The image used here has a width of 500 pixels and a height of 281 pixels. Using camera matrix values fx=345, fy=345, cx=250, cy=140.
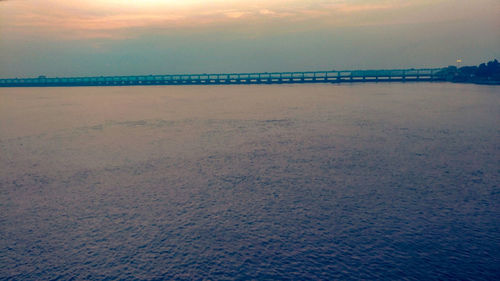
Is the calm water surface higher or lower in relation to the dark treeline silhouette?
lower

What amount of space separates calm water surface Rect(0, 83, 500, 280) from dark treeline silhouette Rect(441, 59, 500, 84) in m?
44.6

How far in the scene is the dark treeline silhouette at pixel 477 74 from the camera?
4839 cm

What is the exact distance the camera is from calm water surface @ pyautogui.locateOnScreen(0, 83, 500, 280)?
14.6 ft

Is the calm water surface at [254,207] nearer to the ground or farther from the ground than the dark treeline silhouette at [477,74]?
nearer to the ground

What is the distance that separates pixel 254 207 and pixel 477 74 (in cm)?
6149

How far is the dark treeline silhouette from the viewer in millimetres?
48394

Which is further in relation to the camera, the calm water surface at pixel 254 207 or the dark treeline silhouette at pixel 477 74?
the dark treeline silhouette at pixel 477 74

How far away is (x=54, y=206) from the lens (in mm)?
6492

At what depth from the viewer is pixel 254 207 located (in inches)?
247

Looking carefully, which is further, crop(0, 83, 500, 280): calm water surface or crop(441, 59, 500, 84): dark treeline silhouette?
crop(441, 59, 500, 84): dark treeline silhouette

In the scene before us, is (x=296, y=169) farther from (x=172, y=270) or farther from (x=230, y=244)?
(x=172, y=270)

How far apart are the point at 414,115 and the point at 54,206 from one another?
16742 mm

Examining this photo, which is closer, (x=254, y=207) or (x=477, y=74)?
(x=254, y=207)

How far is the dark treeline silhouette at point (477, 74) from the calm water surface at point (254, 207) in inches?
1755
